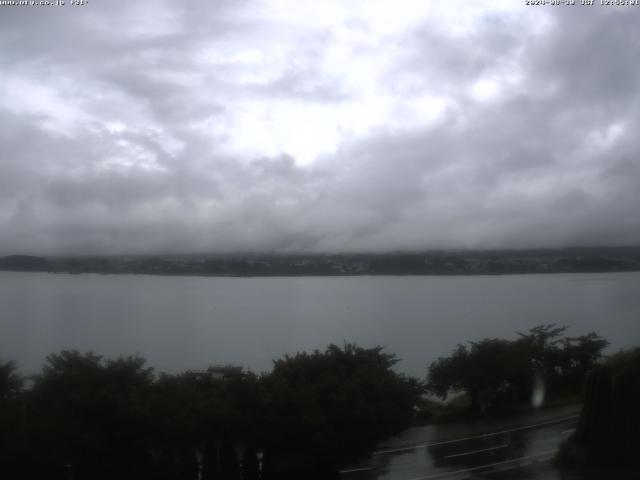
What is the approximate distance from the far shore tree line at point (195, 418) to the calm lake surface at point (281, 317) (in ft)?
37.7

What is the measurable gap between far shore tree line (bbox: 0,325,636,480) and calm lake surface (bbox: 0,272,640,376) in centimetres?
1148

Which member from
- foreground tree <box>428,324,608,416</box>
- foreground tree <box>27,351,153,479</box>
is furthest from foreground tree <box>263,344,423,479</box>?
foreground tree <box>428,324,608,416</box>

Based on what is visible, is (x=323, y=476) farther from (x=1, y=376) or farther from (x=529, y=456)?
(x=1, y=376)

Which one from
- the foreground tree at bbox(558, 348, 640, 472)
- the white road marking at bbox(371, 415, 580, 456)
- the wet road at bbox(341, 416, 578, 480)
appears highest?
the foreground tree at bbox(558, 348, 640, 472)

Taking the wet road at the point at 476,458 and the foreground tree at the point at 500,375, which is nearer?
the wet road at the point at 476,458

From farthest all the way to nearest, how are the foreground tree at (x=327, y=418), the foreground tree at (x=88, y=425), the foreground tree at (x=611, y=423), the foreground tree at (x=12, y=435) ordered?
the foreground tree at (x=327, y=418), the foreground tree at (x=611, y=423), the foreground tree at (x=88, y=425), the foreground tree at (x=12, y=435)

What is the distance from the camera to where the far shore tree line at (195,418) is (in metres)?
12.9

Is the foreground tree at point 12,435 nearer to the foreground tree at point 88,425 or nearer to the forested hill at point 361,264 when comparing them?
the foreground tree at point 88,425

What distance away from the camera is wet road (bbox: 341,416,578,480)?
15078 millimetres

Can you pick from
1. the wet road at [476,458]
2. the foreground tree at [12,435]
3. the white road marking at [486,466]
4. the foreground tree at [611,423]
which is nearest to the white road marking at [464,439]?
the wet road at [476,458]

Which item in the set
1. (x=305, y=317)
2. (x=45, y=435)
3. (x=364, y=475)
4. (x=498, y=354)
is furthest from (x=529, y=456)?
(x=305, y=317)

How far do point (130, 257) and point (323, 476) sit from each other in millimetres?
61335

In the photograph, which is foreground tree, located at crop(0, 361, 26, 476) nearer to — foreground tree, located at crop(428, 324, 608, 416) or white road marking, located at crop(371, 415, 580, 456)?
white road marking, located at crop(371, 415, 580, 456)

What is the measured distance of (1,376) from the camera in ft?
56.5
